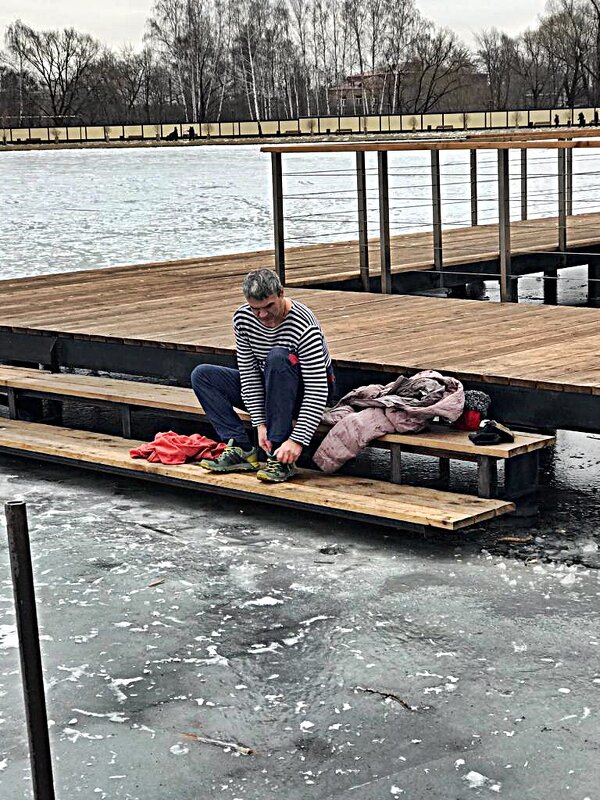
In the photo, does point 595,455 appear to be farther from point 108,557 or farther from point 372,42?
point 372,42

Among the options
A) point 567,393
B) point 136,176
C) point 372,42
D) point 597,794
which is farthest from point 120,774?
point 372,42

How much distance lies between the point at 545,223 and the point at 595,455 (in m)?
7.43

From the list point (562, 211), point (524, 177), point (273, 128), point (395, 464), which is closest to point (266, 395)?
point (395, 464)

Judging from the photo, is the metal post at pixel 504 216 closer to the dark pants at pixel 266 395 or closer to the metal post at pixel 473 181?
the dark pants at pixel 266 395

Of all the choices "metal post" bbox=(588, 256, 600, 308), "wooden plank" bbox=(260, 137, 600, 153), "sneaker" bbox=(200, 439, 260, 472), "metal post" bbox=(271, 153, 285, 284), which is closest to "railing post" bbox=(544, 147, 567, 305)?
"metal post" bbox=(588, 256, 600, 308)

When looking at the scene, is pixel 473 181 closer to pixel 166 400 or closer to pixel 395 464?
pixel 166 400

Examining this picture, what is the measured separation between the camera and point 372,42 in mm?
102688

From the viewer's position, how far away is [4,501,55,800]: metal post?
2119mm

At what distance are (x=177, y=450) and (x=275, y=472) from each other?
66 centimetres

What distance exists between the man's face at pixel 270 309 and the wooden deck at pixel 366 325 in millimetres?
709

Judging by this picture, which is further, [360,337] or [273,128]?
[273,128]

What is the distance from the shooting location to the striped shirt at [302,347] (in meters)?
5.50

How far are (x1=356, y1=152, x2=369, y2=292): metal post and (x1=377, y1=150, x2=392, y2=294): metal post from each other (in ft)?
0.90

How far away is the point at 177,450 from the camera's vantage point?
6.05 m
